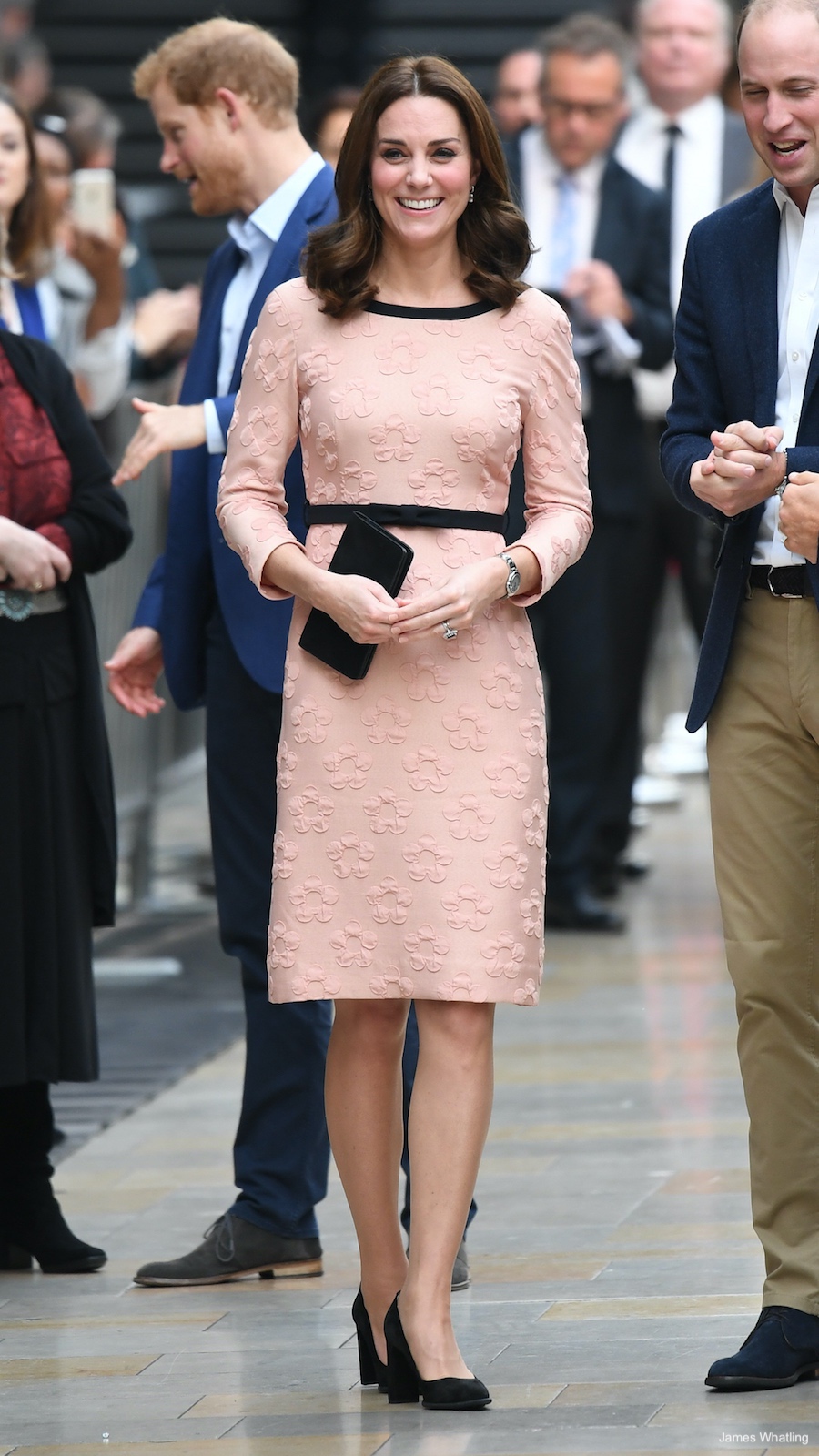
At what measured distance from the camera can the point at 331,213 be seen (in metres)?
4.48

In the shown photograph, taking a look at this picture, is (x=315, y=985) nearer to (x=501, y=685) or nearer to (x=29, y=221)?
(x=501, y=685)

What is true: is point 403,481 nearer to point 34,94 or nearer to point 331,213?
point 331,213

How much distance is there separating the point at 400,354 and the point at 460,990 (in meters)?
0.90

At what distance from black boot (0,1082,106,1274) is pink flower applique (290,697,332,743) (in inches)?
50.9

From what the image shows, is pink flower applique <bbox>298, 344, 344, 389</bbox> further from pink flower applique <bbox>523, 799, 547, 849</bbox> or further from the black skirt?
the black skirt

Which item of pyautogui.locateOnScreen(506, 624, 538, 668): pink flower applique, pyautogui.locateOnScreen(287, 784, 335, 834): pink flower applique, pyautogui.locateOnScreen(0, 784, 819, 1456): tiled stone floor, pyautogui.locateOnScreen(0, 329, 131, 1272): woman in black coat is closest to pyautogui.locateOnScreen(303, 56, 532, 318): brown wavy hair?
pyautogui.locateOnScreen(506, 624, 538, 668): pink flower applique

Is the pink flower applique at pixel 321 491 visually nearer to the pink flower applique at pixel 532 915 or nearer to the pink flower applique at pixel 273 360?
the pink flower applique at pixel 273 360

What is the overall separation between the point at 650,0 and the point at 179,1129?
471 cm

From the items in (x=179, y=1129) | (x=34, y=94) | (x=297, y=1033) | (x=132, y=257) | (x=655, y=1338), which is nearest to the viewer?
(x=655, y=1338)

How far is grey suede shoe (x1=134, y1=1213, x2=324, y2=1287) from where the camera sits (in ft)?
14.5

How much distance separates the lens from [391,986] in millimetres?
3514

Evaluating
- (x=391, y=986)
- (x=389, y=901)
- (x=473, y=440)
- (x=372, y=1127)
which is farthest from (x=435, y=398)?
(x=372, y=1127)

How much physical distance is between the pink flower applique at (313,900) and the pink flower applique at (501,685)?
0.35 meters

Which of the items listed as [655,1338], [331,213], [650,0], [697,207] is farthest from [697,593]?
[655,1338]
